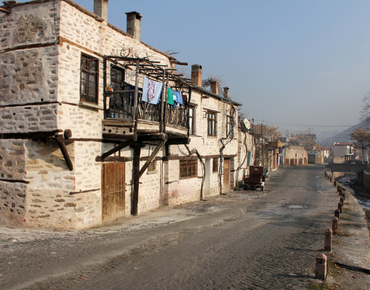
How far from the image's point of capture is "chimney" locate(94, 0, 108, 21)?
10.9m

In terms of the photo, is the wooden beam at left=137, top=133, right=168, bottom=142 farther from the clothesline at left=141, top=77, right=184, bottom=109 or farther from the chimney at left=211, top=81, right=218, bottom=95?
the chimney at left=211, top=81, right=218, bottom=95

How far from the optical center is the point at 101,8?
10.9 metres

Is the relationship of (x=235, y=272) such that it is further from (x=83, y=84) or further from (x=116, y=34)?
(x=116, y=34)

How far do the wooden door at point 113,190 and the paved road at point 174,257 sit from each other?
86 cm

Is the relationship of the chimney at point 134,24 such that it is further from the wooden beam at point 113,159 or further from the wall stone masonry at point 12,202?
the wall stone masonry at point 12,202

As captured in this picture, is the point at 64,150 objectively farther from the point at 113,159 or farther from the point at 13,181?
the point at 113,159

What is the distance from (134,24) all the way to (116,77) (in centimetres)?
299

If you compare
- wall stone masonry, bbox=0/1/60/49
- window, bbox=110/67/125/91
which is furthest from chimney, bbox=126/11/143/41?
wall stone masonry, bbox=0/1/60/49

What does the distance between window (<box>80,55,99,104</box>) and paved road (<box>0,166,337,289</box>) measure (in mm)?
4633

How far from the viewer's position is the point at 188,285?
18.9ft

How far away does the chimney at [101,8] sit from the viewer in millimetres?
10891

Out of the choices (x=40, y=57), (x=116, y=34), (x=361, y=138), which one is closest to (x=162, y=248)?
(x=40, y=57)

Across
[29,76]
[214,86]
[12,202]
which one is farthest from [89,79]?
[214,86]

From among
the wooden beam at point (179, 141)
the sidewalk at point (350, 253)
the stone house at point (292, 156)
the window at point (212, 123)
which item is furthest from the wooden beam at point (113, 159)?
the stone house at point (292, 156)
